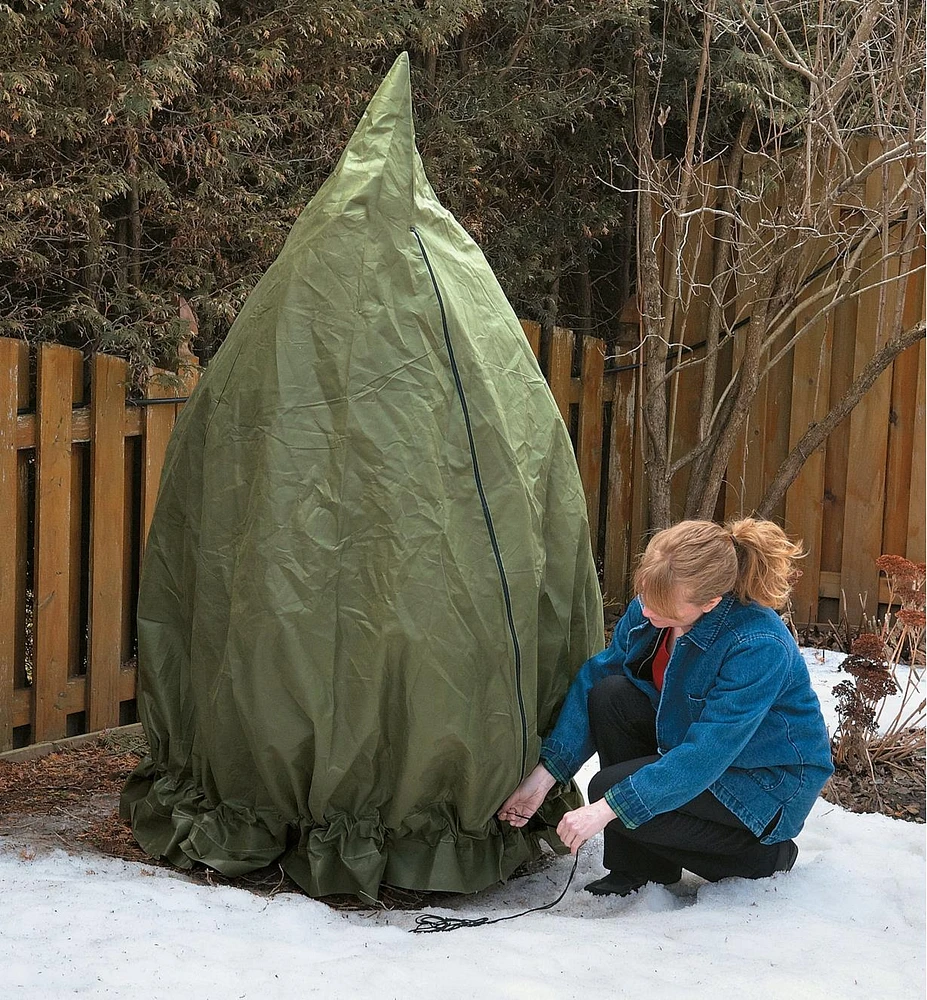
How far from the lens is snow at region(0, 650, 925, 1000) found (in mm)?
2221

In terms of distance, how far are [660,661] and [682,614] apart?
0.96ft

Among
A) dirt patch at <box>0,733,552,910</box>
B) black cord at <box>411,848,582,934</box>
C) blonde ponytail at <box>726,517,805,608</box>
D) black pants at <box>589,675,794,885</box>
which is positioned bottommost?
dirt patch at <box>0,733,552,910</box>

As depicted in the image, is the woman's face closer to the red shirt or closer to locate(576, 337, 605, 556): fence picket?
the red shirt

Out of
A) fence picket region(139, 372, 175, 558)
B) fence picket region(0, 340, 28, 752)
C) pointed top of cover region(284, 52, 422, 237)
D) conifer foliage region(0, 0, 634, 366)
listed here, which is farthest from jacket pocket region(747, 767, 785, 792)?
conifer foliage region(0, 0, 634, 366)

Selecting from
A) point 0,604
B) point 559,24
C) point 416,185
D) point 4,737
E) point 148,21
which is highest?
point 559,24

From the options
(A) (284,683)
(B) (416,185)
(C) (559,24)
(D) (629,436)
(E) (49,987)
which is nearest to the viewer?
(E) (49,987)

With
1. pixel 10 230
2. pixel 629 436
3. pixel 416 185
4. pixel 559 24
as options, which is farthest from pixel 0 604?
pixel 559 24

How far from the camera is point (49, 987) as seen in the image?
2146 millimetres

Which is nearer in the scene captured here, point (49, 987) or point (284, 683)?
point (49, 987)

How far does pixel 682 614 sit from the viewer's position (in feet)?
8.62

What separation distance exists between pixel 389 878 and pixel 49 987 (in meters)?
0.86

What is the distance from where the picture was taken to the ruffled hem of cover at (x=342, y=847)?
271 centimetres

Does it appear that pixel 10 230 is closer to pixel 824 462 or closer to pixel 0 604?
pixel 0 604

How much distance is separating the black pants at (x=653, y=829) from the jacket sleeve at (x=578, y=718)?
0.03m
